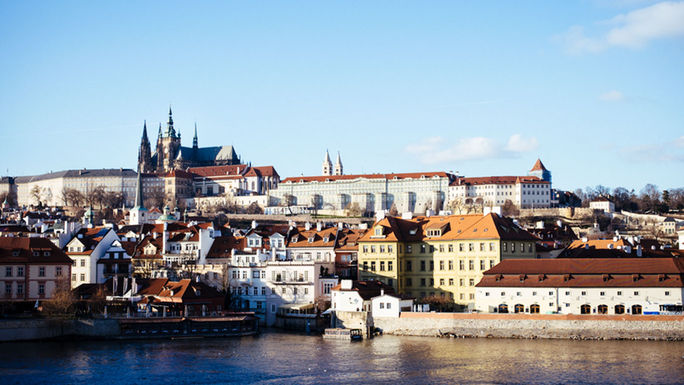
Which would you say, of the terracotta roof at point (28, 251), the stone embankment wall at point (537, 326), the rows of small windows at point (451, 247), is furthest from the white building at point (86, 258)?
the stone embankment wall at point (537, 326)

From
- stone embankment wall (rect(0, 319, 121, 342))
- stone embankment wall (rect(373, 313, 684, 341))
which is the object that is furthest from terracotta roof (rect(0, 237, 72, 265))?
stone embankment wall (rect(373, 313, 684, 341))

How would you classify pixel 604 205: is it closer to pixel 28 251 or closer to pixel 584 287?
pixel 584 287

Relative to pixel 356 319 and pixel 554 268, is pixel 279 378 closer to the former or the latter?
pixel 356 319

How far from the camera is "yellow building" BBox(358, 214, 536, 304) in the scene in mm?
69938

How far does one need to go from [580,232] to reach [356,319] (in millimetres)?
93913

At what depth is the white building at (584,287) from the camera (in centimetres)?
6053

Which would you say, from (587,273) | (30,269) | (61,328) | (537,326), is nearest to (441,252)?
(587,273)

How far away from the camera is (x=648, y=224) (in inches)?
6811

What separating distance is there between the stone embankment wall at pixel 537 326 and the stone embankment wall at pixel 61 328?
17467 millimetres

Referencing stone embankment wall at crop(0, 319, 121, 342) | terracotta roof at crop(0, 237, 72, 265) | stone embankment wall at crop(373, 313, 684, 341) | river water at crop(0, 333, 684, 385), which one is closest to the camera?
river water at crop(0, 333, 684, 385)

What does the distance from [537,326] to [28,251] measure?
115ft

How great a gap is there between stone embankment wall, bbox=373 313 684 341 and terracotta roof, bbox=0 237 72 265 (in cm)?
2353

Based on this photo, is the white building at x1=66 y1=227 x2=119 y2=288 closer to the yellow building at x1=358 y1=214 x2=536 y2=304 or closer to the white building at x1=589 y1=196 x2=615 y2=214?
the yellow building at x1=358 y1=214 x2=536 y2=304

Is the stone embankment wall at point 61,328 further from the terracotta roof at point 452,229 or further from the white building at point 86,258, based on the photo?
the terracotta roof at point 452,229
